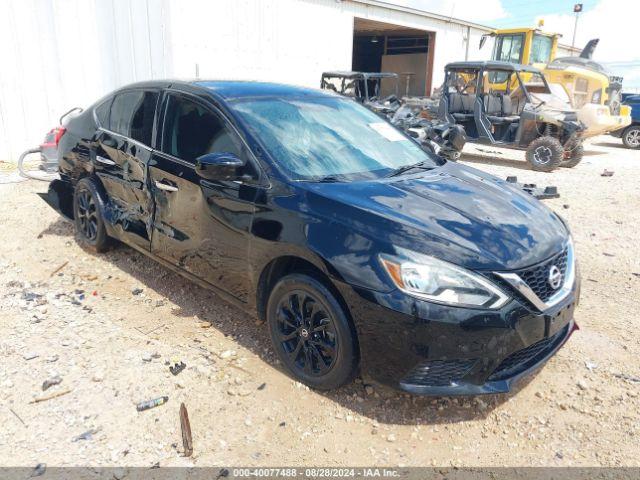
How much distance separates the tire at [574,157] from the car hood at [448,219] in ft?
28.4

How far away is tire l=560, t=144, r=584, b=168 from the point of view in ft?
35.3

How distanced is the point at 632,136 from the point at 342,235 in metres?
15.8

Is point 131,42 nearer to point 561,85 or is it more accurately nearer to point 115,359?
point 115,359

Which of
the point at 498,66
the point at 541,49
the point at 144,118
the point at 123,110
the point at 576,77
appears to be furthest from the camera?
the point at 541,49

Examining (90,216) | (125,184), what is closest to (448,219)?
(125,184)

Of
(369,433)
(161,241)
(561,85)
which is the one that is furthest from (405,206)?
(561,85)

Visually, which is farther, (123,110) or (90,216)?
(90,216)

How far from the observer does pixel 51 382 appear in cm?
304

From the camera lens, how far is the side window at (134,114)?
3994 millimetres

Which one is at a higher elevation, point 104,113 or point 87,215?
point 104,113

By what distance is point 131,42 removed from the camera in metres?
11.3

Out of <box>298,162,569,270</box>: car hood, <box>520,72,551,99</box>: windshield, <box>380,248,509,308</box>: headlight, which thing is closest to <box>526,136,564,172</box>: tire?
<box>520,72,551,99</box>: windshield

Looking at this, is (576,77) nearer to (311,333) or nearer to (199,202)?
(199,202)

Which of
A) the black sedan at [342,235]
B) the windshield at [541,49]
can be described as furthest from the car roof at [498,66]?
the black sedan at [342,235]
